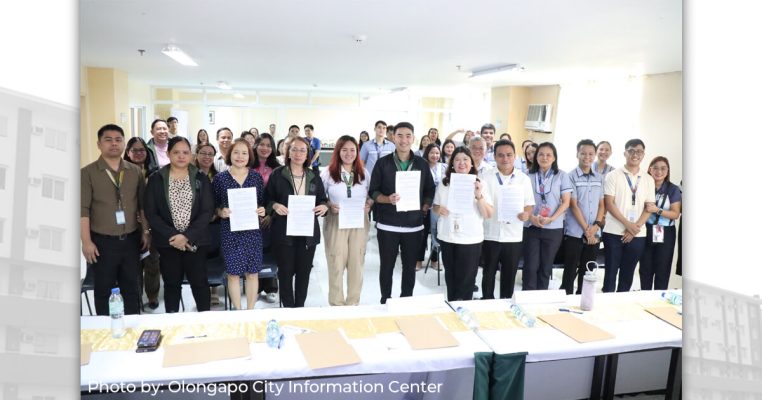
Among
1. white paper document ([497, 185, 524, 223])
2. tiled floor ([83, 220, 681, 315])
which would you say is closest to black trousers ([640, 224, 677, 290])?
tiled floor ([83, 220, 681, 315])

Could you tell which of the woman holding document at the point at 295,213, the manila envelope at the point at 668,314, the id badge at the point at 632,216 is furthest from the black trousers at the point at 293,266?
the id badge at the point at 632,216

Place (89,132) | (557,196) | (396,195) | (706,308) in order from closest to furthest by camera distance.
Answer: (706,308) < (396,195) < (557,196) < (89,132)

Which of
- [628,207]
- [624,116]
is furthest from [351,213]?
[624,116]

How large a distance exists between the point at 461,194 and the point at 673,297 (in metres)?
1.39

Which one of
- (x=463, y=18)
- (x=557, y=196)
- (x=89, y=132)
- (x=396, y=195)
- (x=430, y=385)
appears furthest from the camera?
(x=89, y=132)

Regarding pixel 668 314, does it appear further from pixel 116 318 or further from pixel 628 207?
pixel 116 318

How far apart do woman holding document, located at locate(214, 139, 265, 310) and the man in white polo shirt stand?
110 inches

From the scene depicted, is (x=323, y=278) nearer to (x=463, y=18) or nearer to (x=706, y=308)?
(x=463, y=18)

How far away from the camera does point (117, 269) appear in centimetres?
309

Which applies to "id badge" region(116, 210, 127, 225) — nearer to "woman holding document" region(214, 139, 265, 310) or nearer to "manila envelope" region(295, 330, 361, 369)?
"woman holding document" region(214, 139, 265, 310)

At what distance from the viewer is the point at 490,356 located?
197cm

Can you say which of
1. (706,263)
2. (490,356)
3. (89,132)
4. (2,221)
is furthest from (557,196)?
(89,132)

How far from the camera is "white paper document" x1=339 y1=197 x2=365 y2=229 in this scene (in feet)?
11.1

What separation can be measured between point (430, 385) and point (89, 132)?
925cm
